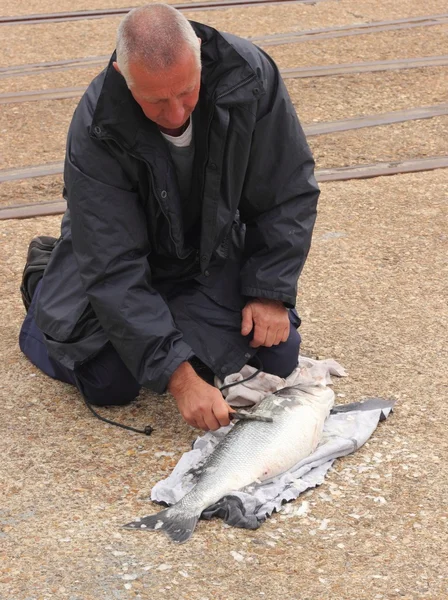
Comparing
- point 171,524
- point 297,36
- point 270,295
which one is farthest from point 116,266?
point 297,36

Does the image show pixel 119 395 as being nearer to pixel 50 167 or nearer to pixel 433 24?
pixel 50 167

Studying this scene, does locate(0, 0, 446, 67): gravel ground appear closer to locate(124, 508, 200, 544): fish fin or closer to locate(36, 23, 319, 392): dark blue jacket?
locate(36, 23, 319, 392): dark blue jacket

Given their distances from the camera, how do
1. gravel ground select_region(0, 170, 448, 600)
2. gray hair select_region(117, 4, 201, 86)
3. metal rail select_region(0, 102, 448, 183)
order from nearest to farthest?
gravel ground select_region(0, 170, 448, 600), gray hair select_region(117, 4, 201, 86), metal rail select_region(0, 102, 448, 183)

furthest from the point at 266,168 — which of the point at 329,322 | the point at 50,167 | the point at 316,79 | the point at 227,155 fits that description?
the point at 316,79

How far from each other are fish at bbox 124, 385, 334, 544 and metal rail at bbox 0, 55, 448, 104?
14.3 feet

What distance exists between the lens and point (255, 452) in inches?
135

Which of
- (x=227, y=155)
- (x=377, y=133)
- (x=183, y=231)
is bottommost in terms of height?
(x=377, y=133)

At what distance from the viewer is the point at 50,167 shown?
638 centimetres

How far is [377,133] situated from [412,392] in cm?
323

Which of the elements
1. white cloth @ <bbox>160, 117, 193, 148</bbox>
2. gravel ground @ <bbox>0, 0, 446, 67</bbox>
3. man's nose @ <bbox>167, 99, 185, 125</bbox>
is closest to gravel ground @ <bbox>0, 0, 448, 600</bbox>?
white cloth @ <bbox>160, 117, 193, 148</bbox>

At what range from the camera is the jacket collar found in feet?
11.3

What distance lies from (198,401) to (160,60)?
116cm

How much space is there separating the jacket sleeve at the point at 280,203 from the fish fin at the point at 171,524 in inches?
39.0

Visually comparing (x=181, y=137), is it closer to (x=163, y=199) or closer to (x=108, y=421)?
(x=163, y=199)
